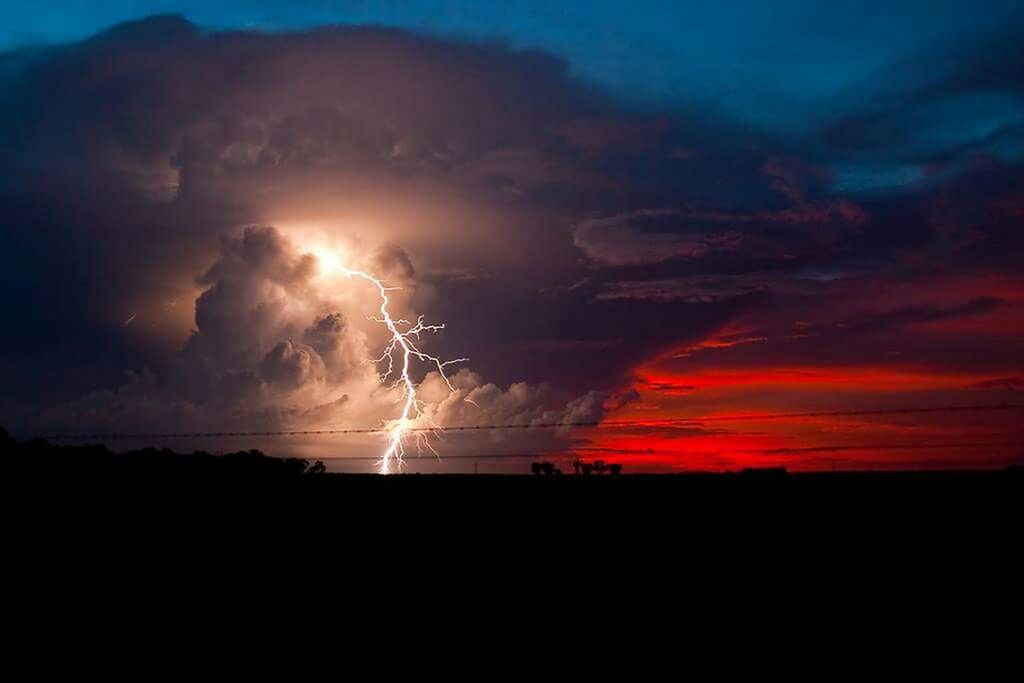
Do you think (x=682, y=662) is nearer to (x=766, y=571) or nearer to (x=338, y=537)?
(x=766, y=571)

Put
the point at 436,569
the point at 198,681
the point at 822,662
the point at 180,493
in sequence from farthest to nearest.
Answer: the point at 180,493 → the point at 436,569 → the point at 198,681 → the point at 822,662

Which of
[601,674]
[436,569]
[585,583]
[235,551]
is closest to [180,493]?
[235,551]

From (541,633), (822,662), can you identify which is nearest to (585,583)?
(541,633)

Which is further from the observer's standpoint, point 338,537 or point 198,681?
point 338,537

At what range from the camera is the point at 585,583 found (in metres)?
9.33

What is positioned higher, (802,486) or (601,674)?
(802,486)

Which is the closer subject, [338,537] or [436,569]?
[436,569]

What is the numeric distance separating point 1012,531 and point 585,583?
15.0 feet

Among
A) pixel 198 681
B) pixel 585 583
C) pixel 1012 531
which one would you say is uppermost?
pixel 1012 531

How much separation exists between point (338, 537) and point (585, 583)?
3615 mm

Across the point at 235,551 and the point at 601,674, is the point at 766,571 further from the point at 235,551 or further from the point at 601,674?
the point at 235,551

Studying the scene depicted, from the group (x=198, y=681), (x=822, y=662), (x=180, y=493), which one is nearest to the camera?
(x=822, y=662)

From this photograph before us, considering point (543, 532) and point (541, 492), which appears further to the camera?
point (541, 492)

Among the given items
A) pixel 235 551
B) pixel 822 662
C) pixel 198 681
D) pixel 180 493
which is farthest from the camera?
pixel 180 493
